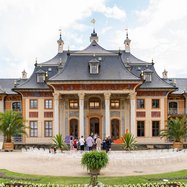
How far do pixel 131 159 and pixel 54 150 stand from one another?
769cm

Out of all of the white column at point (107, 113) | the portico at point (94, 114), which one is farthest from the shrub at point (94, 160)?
the portico at point (94, 114)

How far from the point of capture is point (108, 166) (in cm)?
2550

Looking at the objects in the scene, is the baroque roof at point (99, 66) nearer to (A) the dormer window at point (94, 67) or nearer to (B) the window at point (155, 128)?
(A) the dormer window at point (94, 67)

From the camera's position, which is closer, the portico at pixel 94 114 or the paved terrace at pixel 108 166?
the paved terrace at pixel 108 166

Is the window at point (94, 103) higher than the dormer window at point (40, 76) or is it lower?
lower

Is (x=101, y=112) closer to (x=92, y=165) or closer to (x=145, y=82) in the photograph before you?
(x=145, y=82)

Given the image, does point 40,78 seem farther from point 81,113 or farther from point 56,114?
point 81,113

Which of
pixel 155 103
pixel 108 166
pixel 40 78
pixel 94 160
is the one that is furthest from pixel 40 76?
pixel 94 160

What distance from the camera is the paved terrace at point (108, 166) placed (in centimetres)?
2364

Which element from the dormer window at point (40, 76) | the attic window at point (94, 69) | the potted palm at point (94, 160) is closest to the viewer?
the potted palm at point (94, 160)

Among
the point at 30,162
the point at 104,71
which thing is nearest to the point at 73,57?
the point at 104,71

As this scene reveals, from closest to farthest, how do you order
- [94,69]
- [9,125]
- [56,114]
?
[9,125] → [56,114] → [94,69]

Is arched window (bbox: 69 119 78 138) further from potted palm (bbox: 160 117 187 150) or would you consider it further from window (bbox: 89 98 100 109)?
potted palm (bbox: 160 117 187 150)

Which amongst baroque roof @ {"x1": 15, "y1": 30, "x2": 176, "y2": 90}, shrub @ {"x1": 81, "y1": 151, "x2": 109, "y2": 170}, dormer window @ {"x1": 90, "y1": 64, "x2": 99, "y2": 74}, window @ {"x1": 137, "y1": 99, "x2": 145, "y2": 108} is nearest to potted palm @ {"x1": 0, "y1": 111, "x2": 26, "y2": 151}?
baroque roof @ {"x1": 15, "y1": 30, "x2": 176, "y2": 90}
